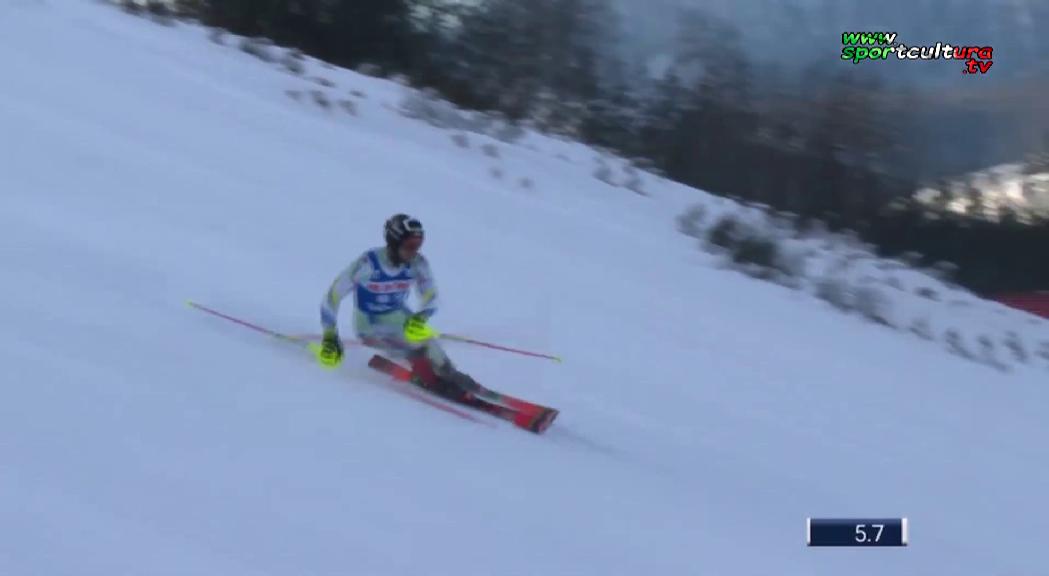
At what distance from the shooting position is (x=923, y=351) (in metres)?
12.7

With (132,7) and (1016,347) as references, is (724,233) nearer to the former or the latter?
(1016,347)

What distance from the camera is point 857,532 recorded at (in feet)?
24.0

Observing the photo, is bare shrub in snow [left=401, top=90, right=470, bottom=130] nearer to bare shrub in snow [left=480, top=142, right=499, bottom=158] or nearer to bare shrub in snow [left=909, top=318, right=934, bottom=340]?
bare shrub in snow [left=480, top=142, right=499, bottom=158]

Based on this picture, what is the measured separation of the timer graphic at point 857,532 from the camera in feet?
23.1

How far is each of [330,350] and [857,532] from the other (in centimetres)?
320

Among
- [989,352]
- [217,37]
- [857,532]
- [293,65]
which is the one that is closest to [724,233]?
[989,352]

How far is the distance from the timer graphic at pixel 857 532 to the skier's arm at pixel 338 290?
9.37 ft

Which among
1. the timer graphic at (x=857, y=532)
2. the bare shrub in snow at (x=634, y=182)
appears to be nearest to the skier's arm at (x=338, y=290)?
the timer graphic at (x=857, y=532)

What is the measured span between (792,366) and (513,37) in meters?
21.3

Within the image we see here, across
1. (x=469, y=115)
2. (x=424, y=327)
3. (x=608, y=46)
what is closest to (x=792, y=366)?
(x=424, y=327)

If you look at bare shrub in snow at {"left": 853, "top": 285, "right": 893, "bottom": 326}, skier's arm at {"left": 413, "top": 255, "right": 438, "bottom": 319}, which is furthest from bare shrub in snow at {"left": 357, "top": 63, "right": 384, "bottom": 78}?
skier's arm at {"left": 413, "top": 255, "right": 438, "bottom": 319}

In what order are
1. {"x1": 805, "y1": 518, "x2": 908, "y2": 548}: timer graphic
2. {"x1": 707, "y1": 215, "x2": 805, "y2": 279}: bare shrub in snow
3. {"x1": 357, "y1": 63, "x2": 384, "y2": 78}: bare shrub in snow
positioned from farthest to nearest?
1. {"x1": 357, "y1": 63, "x2": 384, "y2": 78}: bare shrub in snow
2. {"x1": 707, "y1": 215, "x2": 805, "y2": 279}: bare shrub in snow
3. {"x1": 805, "y1": 518, "x2": 908, "y2": 548}: timer graphic

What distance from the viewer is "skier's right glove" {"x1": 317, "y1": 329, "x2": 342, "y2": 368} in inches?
275

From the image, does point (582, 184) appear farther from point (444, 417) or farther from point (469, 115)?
point (444, 417)
